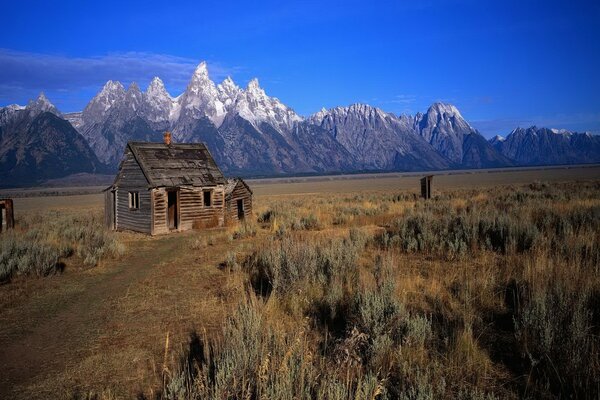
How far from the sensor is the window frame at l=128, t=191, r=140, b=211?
69.8ft

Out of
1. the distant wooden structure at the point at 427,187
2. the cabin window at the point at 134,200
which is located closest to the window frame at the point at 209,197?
the cabin window at the point at 134,200

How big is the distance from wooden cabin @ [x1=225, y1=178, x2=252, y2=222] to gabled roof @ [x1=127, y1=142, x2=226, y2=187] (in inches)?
30.4

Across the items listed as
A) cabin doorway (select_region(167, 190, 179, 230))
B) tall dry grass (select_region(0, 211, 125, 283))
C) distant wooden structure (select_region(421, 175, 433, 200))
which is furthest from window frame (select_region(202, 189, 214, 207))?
distant wooden structure (select_region(421, 175, 433, 200))

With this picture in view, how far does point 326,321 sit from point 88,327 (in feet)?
13.9

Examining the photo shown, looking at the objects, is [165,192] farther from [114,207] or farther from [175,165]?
[114,207]

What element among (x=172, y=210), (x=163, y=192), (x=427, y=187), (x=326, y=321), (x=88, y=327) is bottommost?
(x=88, y=327)

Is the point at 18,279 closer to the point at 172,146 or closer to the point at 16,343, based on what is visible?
the point at 16,343

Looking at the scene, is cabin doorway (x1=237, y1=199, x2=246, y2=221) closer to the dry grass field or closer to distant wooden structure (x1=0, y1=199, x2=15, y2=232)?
distant wooden structure (x1=0, y1=199, x2=15, y2=232)

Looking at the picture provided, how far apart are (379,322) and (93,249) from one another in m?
11.5

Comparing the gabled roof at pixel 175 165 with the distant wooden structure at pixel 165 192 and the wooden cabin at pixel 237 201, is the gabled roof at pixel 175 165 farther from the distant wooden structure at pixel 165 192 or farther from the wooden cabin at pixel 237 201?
the wooden cabin at pixel 237 201

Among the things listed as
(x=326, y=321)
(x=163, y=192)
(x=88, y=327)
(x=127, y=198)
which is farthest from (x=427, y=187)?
(x=88, y=327)

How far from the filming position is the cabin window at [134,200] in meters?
21.3

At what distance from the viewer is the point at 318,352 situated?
4.82 metres

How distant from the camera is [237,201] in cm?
2462
